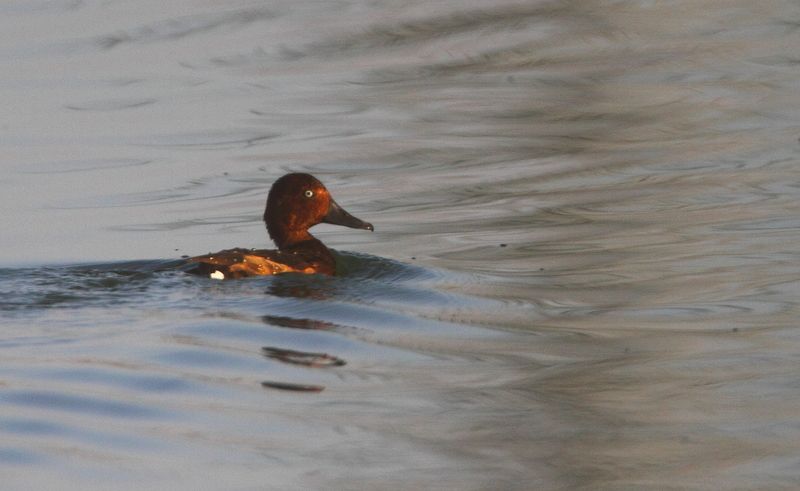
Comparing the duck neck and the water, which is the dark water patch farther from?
the duck neck

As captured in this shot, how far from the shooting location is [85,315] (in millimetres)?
7293

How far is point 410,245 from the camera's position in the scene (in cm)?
888

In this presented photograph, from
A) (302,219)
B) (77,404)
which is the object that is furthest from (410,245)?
(77,404)

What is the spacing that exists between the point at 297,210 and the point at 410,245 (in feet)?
2.32

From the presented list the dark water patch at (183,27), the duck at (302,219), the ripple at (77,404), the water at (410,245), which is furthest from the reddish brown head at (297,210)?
the dark water patch at (183,27)

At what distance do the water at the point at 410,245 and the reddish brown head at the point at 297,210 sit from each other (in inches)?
9.2

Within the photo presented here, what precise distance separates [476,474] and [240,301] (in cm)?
297

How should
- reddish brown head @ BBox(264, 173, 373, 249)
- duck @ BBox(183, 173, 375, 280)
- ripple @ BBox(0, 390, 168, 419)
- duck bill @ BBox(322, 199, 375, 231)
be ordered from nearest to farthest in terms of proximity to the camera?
ripple @ BBox(0, 390, 168, 419) → duck @ BBox(183, 173, 375, 280) → reddish brown head @ BBox(264, 173, 373, 249) → duck bill @ BBox(322, 199, 375, 231)

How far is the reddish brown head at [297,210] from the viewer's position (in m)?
8.59

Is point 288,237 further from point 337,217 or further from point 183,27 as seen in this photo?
point 183,27

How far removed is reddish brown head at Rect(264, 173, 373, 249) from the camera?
8586 mm

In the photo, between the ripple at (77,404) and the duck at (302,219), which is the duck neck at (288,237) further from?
the ripple at (77,404)

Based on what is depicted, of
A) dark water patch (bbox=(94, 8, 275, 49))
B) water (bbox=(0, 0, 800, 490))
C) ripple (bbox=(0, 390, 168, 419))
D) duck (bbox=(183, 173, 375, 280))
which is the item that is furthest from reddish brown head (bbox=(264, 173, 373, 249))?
dark water patch (bbox=(94, 8, 275, 49))

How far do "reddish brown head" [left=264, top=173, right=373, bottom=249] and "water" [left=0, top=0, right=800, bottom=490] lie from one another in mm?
233
